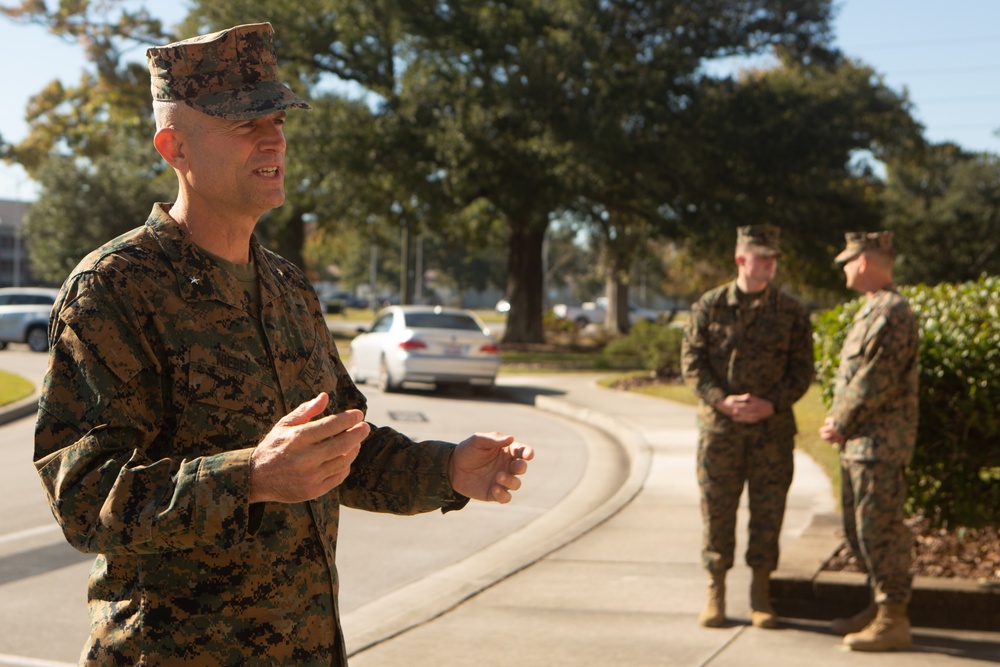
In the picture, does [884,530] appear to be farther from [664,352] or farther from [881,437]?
[664,352]

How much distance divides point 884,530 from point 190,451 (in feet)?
14.5

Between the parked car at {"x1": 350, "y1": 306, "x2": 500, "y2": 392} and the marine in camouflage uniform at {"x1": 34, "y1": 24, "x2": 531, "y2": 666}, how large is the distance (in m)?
17.8

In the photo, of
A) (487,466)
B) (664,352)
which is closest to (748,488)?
(487,466)

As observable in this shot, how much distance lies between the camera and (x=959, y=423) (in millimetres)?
6727

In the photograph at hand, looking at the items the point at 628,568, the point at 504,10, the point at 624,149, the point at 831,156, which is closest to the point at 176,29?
the point at 504,10

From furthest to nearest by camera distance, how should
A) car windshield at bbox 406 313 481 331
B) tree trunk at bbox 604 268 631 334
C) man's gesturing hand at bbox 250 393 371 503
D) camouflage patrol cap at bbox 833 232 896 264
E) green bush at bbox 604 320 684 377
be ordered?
1. tree trunk at bbox 604 268 631 334
2. green bush at bbox 604 320 684 377
3. car windshield at bbox 406 313 481 331
4. camouflage patrol cap at bbox 833 232 896 264
5. man's gesturing hand at bbox 250 393 371 503

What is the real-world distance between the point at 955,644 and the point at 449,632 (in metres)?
2.58

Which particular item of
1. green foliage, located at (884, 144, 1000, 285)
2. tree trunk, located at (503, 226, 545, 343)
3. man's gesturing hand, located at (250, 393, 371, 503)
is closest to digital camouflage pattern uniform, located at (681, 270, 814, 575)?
man's gesturing hand, located at (250, 393, 371, 503)

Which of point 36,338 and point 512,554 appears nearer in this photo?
point 512,554

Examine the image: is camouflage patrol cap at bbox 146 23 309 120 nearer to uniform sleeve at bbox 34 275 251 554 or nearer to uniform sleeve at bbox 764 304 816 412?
uniform sleeve at bbox 34 275 251 554

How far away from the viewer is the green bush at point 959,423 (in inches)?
260

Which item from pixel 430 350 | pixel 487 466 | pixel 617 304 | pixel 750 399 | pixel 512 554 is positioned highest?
pixel 617 304

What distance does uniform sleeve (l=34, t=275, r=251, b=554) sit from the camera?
208 centimetres

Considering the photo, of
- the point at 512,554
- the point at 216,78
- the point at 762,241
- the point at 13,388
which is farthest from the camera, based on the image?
the point at 13,388
